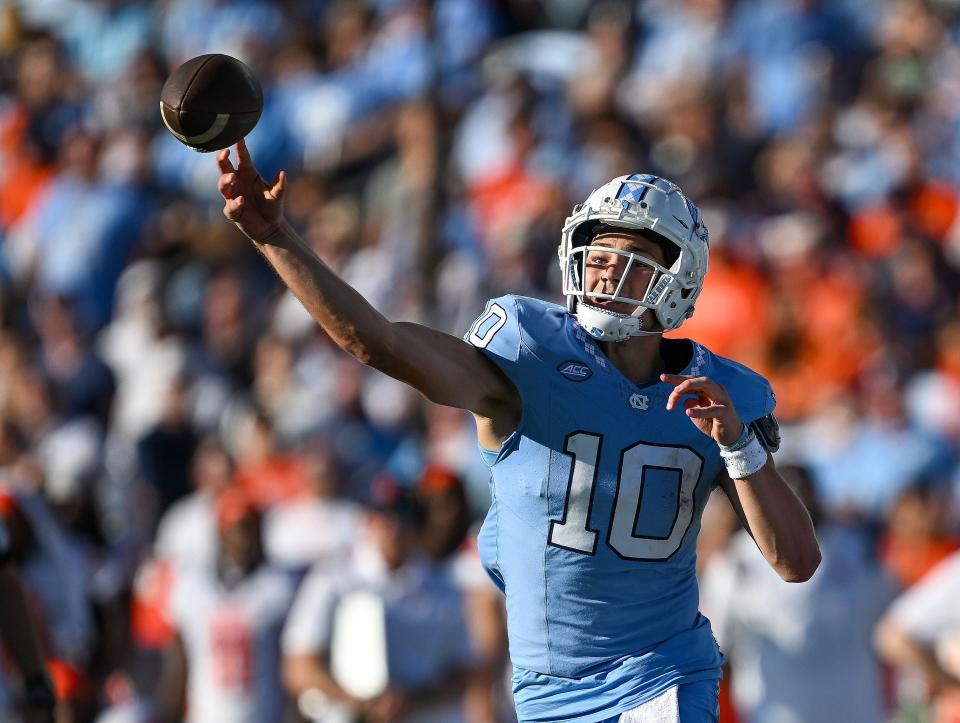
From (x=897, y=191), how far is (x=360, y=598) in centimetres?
444

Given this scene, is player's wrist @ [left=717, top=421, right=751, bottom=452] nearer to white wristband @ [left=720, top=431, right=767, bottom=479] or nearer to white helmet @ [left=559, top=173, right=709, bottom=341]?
white wristband @ [left=720, top=431, right=767, bottom=479]

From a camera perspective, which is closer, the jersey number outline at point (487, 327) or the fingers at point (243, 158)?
the fingers at point (243, 158)

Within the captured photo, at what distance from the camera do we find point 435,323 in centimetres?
999

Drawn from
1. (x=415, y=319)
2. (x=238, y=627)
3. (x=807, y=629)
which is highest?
(x=415, y=319)

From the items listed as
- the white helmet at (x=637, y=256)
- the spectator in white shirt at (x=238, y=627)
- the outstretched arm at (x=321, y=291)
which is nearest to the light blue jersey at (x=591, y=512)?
the white helmet at (x=637, y=256)

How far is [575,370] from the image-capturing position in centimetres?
444

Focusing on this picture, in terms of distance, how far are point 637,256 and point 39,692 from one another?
2551mm

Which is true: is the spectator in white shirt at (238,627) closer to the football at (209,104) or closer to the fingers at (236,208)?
the football at (209,104)

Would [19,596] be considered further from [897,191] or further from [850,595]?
[897,191]

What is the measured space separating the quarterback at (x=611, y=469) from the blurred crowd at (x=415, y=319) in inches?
110

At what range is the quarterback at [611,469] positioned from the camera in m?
4.40

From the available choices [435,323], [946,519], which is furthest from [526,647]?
[435,323]

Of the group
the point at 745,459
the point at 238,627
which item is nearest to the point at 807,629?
the point at 238,627

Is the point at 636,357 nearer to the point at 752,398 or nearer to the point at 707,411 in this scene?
the point at 752,398
